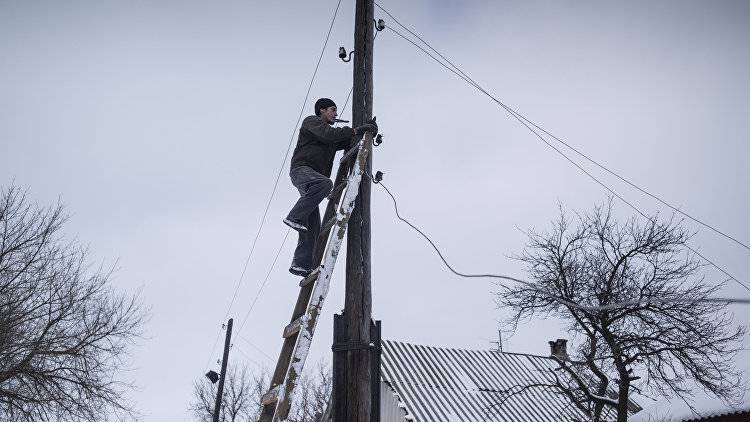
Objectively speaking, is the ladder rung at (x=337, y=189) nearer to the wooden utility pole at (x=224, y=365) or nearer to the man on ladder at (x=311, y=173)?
the man on ladder at (x=311, y=173)

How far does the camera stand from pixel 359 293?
4141 millimetres

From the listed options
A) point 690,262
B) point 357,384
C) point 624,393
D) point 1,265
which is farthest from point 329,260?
point 1,265

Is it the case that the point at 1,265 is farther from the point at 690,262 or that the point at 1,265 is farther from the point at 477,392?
the point at 690,262

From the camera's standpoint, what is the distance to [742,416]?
14.1m

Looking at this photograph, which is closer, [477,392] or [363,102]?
[363,102]

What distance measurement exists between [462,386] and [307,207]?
1212 centimetres

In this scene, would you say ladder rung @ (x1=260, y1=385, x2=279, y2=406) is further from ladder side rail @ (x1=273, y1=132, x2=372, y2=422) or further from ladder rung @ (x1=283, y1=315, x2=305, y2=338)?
ladder rung @ (x1=283, y1=315, x2=305, y2=338)

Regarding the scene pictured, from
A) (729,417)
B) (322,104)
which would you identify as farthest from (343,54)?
(729,417)

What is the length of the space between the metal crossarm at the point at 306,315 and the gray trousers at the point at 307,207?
0.80ft

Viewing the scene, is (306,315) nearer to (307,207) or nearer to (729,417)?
(307,207)

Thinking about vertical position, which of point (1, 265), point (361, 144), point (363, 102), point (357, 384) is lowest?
point (357, 384)

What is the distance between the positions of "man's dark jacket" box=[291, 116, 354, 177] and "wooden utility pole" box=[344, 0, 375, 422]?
10.0 inches

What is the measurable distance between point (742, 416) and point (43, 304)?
19.7m

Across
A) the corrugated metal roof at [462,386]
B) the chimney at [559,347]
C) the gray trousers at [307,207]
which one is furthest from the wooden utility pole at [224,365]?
the gray trousers at [307,207]
